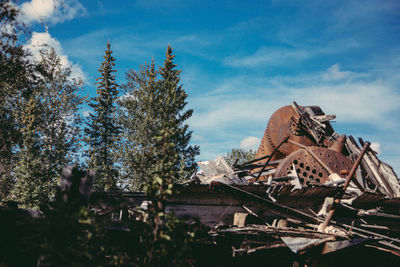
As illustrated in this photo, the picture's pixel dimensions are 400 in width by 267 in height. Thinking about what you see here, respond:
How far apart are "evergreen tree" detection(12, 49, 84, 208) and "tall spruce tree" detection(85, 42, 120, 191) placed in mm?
1614

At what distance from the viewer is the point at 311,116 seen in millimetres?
10133

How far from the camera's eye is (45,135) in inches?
944

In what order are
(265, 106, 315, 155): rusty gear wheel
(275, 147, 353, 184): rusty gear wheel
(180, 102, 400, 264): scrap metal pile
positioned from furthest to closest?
(265, 106, 315, 155): rusty gear wheel
(275, 147, 353, 184): rusty gear wheel
(180, 102, 400, 264): scrap metal pile

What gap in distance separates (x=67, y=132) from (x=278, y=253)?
76.9ft

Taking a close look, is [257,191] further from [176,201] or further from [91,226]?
[91,226]

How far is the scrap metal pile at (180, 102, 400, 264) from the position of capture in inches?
205

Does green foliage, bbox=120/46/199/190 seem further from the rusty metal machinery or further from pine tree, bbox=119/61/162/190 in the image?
the rusty metal machinery

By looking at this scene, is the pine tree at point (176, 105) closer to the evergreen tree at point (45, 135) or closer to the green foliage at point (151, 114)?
the green foliage at point (151, 114)

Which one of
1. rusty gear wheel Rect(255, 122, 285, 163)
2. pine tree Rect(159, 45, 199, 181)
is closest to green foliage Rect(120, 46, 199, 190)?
pine tree Rect(159, 45, 199, 181)

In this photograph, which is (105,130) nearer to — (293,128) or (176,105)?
(176,105)

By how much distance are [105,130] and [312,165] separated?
23054 mm

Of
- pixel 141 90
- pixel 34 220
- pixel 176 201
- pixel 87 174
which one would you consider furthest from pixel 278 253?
pixel 141 90

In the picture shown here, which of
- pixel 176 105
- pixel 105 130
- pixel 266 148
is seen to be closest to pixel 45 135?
pixel 105 130

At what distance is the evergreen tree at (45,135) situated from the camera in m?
21.6
